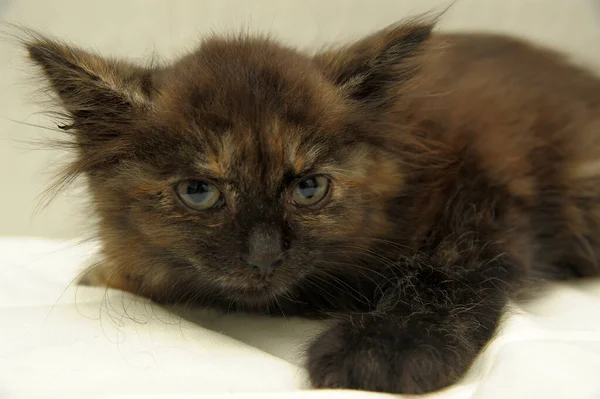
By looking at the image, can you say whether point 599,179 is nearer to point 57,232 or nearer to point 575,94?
point 575,94

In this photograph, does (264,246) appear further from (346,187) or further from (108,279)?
(108,279)

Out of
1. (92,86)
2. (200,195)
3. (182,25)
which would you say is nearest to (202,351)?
(200,195)

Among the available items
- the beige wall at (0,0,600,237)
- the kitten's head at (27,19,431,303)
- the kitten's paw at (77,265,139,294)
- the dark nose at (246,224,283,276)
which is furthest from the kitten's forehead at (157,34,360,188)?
the beige wall at (0,0,600,237)

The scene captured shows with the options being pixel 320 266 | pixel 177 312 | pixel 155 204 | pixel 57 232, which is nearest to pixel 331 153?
pixel 320 266

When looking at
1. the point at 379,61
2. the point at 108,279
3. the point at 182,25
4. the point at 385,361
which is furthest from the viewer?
the point at 182,25

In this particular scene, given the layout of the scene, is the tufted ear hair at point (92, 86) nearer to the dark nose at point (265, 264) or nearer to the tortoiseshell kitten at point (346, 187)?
the tortoiseshell kitten at point (346, 187)

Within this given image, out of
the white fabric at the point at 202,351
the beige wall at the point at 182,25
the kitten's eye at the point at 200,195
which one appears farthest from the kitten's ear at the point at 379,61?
the beige wall at the point at 182,25

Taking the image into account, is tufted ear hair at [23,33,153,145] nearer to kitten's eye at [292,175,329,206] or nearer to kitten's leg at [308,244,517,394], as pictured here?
kitten's eye at [292,175,329,206]
